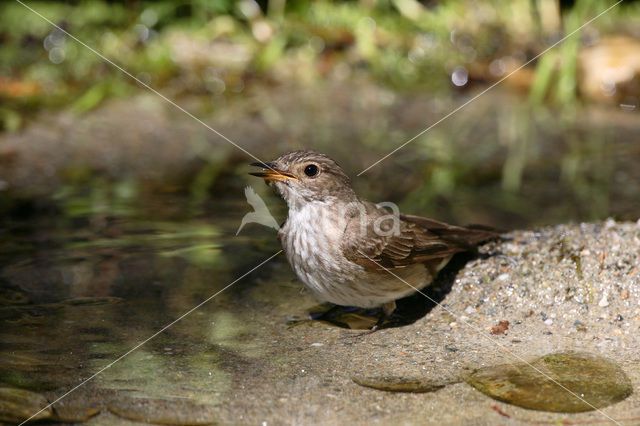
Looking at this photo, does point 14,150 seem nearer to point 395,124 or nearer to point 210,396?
point 395,124

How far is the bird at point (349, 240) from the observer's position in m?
4.30

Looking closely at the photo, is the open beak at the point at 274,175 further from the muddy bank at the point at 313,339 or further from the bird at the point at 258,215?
the bird at the point at 258,215

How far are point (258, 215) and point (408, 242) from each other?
5.78ft

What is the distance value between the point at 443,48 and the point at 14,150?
17.8 feet

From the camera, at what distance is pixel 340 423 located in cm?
315

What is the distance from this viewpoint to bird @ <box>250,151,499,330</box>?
4.30 meters

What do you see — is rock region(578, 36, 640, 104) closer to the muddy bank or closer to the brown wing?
the muddy bank

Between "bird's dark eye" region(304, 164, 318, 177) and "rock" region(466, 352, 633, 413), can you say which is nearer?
"rock" region(466, 352, 633, 413)

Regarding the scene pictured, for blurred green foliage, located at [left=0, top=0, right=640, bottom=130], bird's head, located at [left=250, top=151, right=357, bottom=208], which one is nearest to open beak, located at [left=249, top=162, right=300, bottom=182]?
bird's head, located at [left=250, top=151, right=357, bottom=208]

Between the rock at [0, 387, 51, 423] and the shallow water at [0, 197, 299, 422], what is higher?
the shallow water at [0, 197, 299, 422]

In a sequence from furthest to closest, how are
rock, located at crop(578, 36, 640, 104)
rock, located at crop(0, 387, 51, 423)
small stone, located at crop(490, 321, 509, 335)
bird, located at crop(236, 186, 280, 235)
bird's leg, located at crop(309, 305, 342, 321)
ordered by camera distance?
1. rock, located at crop(578, 36, 640, 104)
2. bird, located at crop(236, 186, 280, 235)
3. bird's leg, located at crop(309, 305, 342, 321)
4. small stone, located at crop(490, 321, 509, 335)
5. rock, located at crop(0, 387, 51, 423)

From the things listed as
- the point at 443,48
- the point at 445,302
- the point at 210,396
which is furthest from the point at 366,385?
the point at 443,48

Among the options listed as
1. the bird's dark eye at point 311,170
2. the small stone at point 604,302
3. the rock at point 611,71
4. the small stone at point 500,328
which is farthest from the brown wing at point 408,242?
the rock at point 611,71

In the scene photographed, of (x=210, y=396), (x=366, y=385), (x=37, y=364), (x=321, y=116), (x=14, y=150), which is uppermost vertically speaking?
(x=321, y=116)
